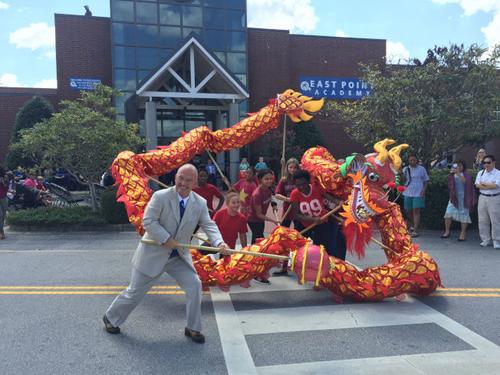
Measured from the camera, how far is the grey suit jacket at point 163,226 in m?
3.93

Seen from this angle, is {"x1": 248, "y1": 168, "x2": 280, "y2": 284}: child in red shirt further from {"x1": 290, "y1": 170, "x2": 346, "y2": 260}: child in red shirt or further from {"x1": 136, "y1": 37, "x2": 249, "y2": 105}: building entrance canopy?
{"x1": 136, "y1": 37, "x2": 249, "y2": 105}: building entrance canopy

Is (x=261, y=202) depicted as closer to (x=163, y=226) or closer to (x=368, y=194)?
(x=368, y=194)

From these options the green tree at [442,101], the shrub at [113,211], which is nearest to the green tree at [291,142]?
the green tree at [442,101]

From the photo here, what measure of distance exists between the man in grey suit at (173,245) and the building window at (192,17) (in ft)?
66.5

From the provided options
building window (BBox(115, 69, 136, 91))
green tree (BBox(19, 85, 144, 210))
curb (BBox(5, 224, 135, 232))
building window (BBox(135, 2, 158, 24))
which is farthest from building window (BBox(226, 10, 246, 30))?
curb (BBox(5, 224, 135, 232))

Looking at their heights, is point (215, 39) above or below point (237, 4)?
below

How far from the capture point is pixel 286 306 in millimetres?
5078

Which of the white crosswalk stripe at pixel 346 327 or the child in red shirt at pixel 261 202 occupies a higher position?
the child in red shirt at pixel 261 202

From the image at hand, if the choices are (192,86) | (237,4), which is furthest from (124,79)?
(237,4)

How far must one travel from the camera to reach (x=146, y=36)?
21703mm

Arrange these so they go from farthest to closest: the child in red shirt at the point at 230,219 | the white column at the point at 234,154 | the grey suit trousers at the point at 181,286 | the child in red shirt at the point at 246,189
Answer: the white column at the point at 234,154 < the child in red shirt at the point at 246,189 < the child in red shirt at the point at 230,219 < the grey suit trousers at the point at 181,286

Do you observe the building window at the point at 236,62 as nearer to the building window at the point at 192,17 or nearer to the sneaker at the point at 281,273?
the building window at the point at 192,17

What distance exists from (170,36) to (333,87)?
31.9ft

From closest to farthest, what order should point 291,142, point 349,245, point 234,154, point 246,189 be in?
point 349,245 → point 246,189 → point 234,154 → point 291,142
